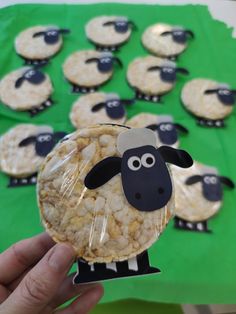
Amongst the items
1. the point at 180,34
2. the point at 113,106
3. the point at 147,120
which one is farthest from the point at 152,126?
the point at 180,34

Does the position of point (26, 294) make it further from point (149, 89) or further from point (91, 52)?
point (91, 52)

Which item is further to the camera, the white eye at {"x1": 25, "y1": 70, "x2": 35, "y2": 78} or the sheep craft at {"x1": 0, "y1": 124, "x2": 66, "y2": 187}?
the white eye at {"x1": 25, "y1": 70, "x2": 35, "y2": 78}

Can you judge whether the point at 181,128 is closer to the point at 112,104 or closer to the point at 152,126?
the point at 152,126

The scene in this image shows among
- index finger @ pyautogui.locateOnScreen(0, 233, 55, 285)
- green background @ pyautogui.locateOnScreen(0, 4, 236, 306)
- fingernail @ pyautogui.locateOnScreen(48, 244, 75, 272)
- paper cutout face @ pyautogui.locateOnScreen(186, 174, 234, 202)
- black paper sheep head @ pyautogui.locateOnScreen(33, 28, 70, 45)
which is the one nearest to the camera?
fingernail @ pyautogui.locateOnScreen(48, 244, 75, 272)

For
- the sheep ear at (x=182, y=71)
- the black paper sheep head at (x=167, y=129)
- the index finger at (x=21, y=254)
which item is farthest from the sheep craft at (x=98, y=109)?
the index finger at (x=21, y=254)

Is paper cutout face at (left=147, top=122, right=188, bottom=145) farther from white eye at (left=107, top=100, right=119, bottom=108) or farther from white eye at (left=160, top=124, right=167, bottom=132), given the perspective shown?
white eye at (left=107, top=100, right=119, bottom=108)

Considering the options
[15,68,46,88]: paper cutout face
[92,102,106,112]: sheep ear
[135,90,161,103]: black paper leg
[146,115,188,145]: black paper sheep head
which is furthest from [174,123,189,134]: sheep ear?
[15,68,46,88]: paper cutout face
